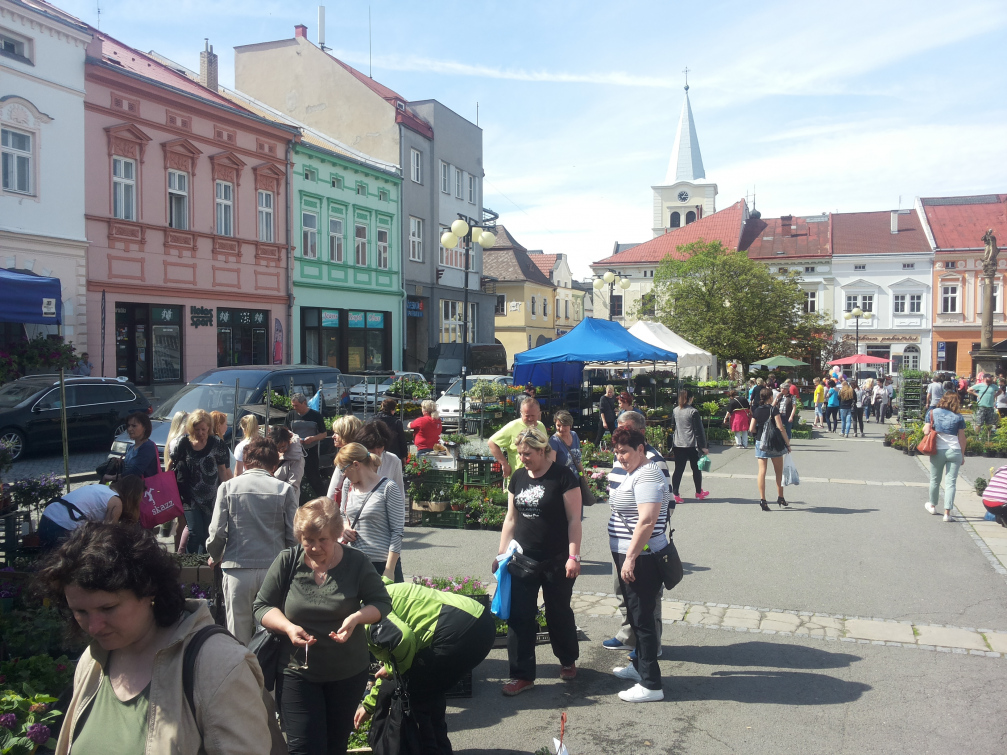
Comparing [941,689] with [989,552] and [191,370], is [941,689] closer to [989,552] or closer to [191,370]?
[989,552]

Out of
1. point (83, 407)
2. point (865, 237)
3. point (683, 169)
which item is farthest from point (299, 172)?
point (683, 169)

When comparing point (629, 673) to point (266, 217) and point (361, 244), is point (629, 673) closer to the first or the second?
point (266, 217)

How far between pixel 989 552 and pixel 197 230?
21850 mm

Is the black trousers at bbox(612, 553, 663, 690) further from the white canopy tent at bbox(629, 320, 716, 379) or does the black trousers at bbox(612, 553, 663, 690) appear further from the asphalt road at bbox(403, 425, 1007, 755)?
the white canopy tent at bbox(629, 320, 716, 379)

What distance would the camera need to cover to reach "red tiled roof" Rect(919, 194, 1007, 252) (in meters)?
58.8

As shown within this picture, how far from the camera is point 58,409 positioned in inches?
579

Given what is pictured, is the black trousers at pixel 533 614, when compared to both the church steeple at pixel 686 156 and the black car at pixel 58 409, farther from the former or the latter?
the church steeple at pixel 686 156

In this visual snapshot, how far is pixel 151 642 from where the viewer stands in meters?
2.19

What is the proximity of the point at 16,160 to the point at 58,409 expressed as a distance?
760 cm

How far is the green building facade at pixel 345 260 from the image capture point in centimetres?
2878

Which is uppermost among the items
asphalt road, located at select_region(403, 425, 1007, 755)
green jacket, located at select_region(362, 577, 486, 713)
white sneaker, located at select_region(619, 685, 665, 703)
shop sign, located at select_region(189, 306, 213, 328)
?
shop sign, located at select_region(189, 306, 213, 328)

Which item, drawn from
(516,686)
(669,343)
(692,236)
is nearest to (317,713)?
(516,686)

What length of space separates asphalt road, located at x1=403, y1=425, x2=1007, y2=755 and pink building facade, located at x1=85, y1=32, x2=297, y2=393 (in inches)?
618

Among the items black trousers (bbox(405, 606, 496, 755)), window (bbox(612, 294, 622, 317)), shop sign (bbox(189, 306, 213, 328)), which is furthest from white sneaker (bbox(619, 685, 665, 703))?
window (bbox(612, 294, 622, 317))
